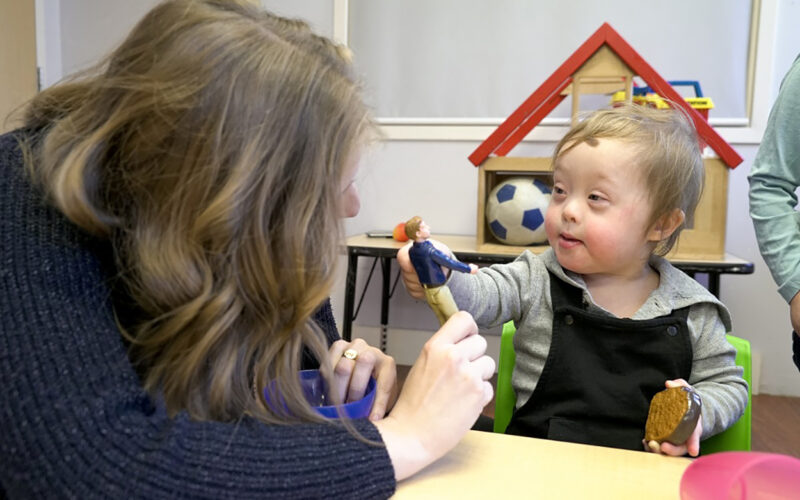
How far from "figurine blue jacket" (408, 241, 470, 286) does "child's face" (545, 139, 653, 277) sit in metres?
0.33

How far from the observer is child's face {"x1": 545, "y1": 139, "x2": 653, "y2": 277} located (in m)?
0.94

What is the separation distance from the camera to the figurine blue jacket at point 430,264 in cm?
68

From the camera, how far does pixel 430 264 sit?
680 millimetres

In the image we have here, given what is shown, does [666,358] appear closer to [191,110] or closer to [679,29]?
[191,110]

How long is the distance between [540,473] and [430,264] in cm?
24

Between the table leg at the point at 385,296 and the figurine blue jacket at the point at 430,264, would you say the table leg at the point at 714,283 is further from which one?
the figurine blue jacket at the point at 430,264

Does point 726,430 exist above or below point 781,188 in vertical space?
below

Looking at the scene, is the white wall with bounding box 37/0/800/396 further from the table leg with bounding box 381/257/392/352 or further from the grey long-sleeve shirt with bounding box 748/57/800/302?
the grey long-sleeve shirt with bounding box 748/57/800/302

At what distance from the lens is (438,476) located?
1.83 ft

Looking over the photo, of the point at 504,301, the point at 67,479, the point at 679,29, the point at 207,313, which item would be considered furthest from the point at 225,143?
the point at 679,29

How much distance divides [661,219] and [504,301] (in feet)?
0.91

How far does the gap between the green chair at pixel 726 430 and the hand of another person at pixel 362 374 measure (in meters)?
0.30

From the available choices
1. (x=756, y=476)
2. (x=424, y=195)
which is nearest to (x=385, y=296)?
(x=424, y=195)

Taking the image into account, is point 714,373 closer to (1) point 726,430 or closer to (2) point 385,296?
(1) point 726,430
